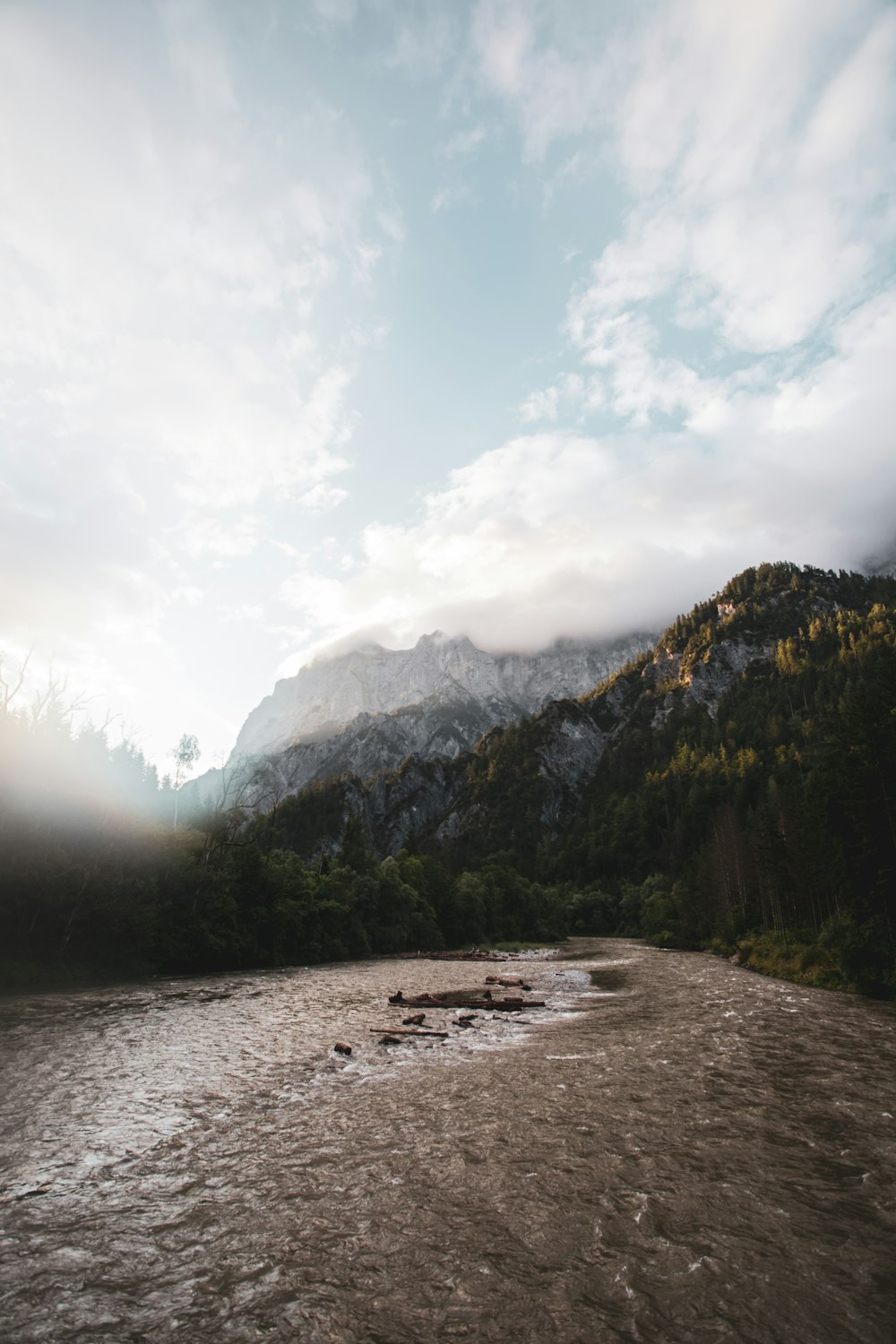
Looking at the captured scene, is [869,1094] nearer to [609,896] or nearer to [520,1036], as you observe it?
[520,1036]

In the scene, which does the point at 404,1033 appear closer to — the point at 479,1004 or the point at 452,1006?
the point at 452,1006

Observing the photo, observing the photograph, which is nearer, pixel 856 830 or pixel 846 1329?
pixel 846 1329

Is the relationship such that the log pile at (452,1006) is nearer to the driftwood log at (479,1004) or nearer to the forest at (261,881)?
the driftwood log at (479,1004)

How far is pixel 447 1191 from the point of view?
1353 centimetres

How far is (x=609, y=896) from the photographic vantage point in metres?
190

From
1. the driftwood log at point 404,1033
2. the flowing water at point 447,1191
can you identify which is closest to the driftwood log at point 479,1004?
the driftwood log at point 404,1033

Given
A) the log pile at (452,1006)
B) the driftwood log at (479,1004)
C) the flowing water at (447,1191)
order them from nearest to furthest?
the flowing water at (447,1191) < the log pile at (452,1006) < the driftwood log at (479,1004)

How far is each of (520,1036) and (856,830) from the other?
33.4 meters

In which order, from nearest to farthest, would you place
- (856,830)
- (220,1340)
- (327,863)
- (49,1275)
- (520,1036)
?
(220,1340) → (49,1275) → (520,1036) → (856,830) → (327,863)

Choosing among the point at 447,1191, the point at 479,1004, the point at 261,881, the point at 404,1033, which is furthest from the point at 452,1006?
the point at 261,881

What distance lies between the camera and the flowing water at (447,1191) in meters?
9.45

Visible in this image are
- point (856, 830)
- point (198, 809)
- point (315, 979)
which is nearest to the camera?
point (856, 830)

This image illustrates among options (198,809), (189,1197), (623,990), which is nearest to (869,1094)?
(189,1197)

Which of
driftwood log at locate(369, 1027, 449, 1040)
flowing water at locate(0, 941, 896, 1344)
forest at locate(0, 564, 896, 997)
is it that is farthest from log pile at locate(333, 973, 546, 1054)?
forest at locate(0, 564, 896, 997)
